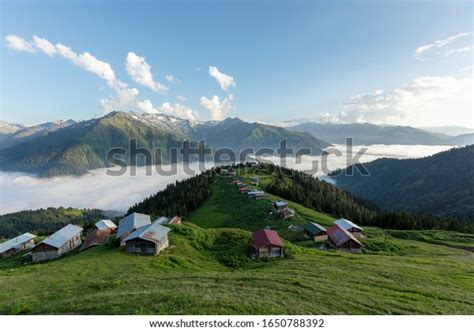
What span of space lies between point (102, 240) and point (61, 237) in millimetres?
10280

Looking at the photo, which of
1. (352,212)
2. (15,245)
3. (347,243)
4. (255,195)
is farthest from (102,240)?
(352,212)

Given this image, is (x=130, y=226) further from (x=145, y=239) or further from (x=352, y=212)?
(x=352, y=212)

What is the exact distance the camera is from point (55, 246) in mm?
52969

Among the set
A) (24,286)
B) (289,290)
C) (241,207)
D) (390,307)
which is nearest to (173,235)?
(24,286)

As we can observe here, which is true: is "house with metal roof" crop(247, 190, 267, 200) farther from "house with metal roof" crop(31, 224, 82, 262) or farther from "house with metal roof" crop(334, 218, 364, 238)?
"house with metal roof" crop(31, 224, 82, 262)

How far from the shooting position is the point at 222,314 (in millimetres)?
15125

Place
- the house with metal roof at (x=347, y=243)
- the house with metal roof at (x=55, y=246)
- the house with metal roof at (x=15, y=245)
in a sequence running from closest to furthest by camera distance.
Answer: the house with metal roof at (x=55, y=246), the house with metal roof at (x=347, y=243), the house with metal roof at (x=15, y=245)

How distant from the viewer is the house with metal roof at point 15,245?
63.2 m

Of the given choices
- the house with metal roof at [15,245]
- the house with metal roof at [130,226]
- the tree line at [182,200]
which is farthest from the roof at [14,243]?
the tree line at [182,200]

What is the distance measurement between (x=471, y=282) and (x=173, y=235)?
142ft

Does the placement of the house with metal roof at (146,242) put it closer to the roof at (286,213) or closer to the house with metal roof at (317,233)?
the house with metal roof at (317,233)

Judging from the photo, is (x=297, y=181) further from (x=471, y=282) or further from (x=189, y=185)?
(x=471, y=282)

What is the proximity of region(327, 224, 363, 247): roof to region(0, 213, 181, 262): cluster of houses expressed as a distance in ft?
128

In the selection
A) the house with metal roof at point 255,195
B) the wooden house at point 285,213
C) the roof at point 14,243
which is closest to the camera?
the roof at point 14,243
